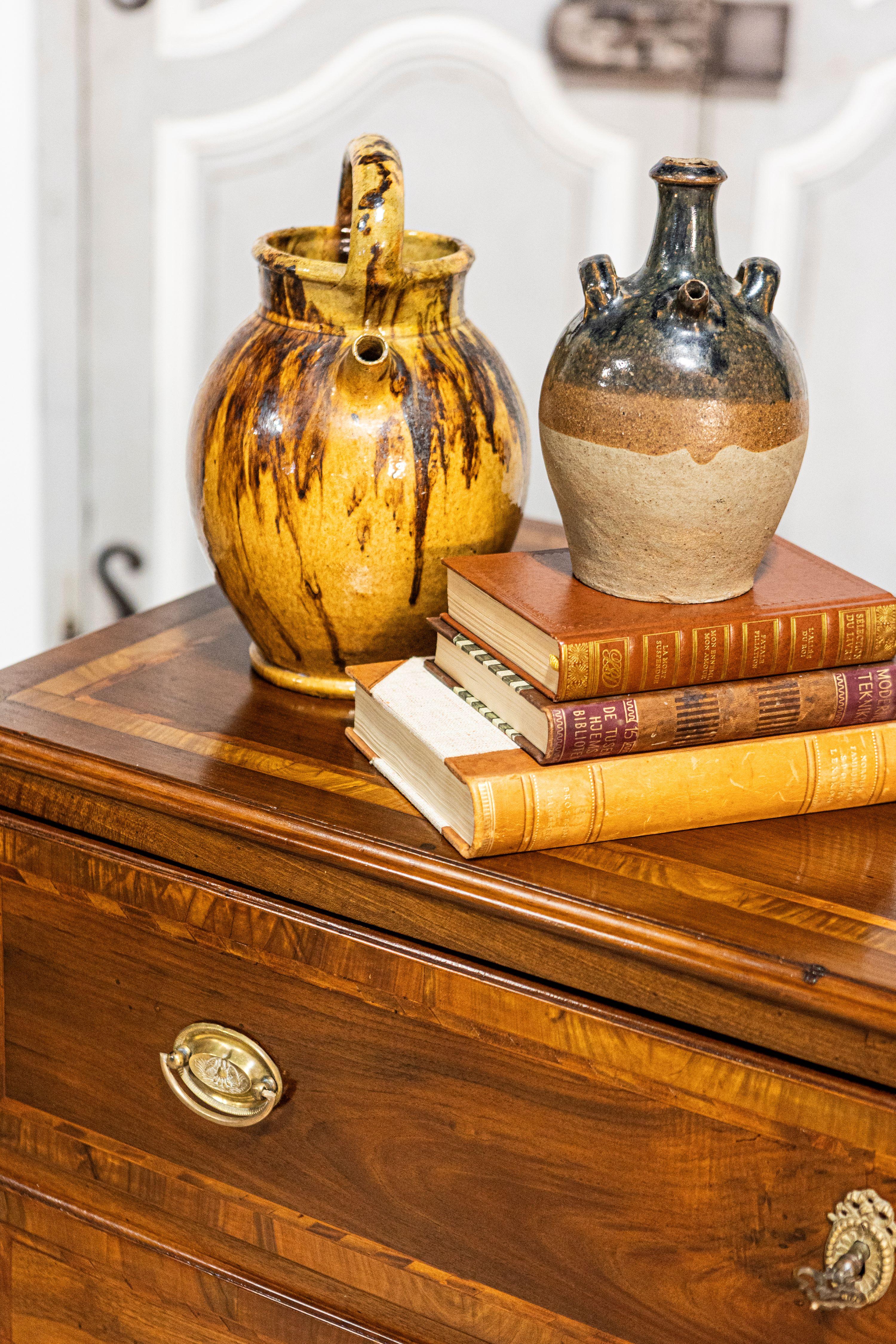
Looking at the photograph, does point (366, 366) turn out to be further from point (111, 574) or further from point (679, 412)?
point (111, 574)

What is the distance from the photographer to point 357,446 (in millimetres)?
719

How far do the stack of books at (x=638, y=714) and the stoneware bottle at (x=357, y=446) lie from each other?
6 cm

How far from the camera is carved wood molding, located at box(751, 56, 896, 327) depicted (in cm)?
97

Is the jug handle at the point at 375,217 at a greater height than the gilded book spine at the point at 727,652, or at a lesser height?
greater

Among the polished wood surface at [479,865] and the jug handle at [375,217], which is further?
the jug handle at [375,217]

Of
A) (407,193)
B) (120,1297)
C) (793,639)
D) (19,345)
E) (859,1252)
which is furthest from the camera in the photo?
(19,345)

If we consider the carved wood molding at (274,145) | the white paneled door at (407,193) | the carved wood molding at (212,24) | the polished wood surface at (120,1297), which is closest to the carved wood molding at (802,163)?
the white paneled door at (407,193)

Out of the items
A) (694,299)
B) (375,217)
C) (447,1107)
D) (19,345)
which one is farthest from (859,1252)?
(19,345)

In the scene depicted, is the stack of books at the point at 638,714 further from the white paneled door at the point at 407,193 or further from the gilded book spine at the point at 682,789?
the white paneled door at the point at 407,193

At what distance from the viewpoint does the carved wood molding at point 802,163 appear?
975 mm

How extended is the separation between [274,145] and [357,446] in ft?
1.87

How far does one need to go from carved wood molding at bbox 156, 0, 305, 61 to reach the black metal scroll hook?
45 centimetres

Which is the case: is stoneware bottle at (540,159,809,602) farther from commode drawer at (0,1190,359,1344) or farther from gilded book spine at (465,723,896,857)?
commode drawer at (0,1190,359,1344)

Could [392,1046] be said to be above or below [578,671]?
below
